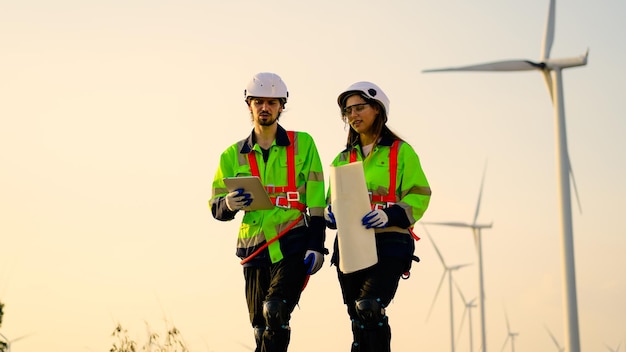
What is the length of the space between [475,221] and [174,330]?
24727mm

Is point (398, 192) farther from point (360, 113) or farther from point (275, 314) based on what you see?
point (275, 314)

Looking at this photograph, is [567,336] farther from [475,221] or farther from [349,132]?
[475,221]

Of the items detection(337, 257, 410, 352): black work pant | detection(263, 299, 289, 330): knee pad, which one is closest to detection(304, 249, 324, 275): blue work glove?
detection(337, 257, 410, 352): black work pant

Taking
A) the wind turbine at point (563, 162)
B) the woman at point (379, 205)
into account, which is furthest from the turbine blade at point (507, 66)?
the woman at point (379, 205)

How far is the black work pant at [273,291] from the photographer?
10773 mm

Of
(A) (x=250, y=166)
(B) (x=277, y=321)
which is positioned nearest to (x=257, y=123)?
(A) (x=250, y=166)

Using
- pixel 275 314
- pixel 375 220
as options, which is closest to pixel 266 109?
pixel 375 220

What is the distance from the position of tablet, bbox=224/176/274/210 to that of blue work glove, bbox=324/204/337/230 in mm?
514

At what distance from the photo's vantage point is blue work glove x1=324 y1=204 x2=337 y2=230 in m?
10.9

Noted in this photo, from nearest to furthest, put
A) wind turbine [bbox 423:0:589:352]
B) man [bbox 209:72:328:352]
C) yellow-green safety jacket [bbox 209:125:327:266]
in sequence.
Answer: man [bbox 209:72:328:352] → yellow-green safety jacket [bbox 209:125:327:266] → wind turbine [bbox 423:0:589:352]

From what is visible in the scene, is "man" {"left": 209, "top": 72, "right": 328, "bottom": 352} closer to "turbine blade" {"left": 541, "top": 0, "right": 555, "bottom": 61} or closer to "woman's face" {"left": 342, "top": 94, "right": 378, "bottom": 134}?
"woman's face" {"left": 342, "top": 94, "right": 378, "bottom": 134}

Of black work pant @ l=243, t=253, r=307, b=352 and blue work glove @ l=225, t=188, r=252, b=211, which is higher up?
blue work glove @ l=225, t=188, r=252, b=211

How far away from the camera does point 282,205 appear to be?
36.7 feet

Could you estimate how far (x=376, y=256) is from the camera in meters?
10.6
